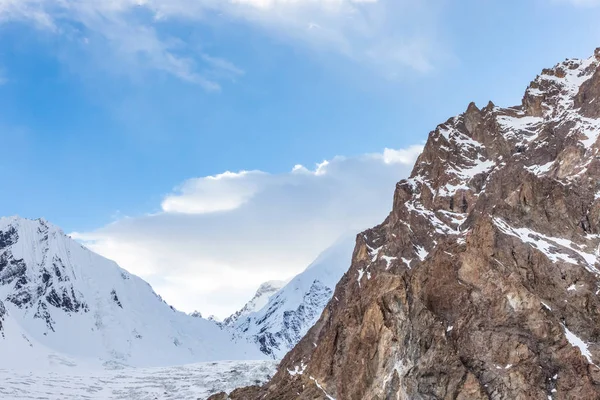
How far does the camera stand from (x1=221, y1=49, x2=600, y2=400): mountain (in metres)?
89.0

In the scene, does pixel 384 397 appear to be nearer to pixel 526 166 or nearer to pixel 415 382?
pixel 415 382

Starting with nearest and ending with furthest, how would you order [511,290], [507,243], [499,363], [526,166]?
[499,363] → [511,290] → [507,243] → [526,166]

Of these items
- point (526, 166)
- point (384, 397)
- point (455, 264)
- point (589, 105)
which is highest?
point (589, 105)

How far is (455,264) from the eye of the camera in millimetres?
106375

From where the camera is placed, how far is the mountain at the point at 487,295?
89000 millimetres

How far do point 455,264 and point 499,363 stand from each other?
20245mm

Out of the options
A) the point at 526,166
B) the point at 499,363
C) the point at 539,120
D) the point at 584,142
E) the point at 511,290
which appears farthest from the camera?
the point at 539,120

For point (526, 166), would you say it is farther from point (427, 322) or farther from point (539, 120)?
point (427, 322)

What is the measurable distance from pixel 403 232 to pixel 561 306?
156ft

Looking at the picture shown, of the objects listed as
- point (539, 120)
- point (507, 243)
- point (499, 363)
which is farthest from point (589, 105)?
point (499, 363)

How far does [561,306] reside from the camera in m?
94.9

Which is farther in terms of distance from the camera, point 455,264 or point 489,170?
point 489,170

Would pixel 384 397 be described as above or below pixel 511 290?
below

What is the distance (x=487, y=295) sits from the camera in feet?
323
